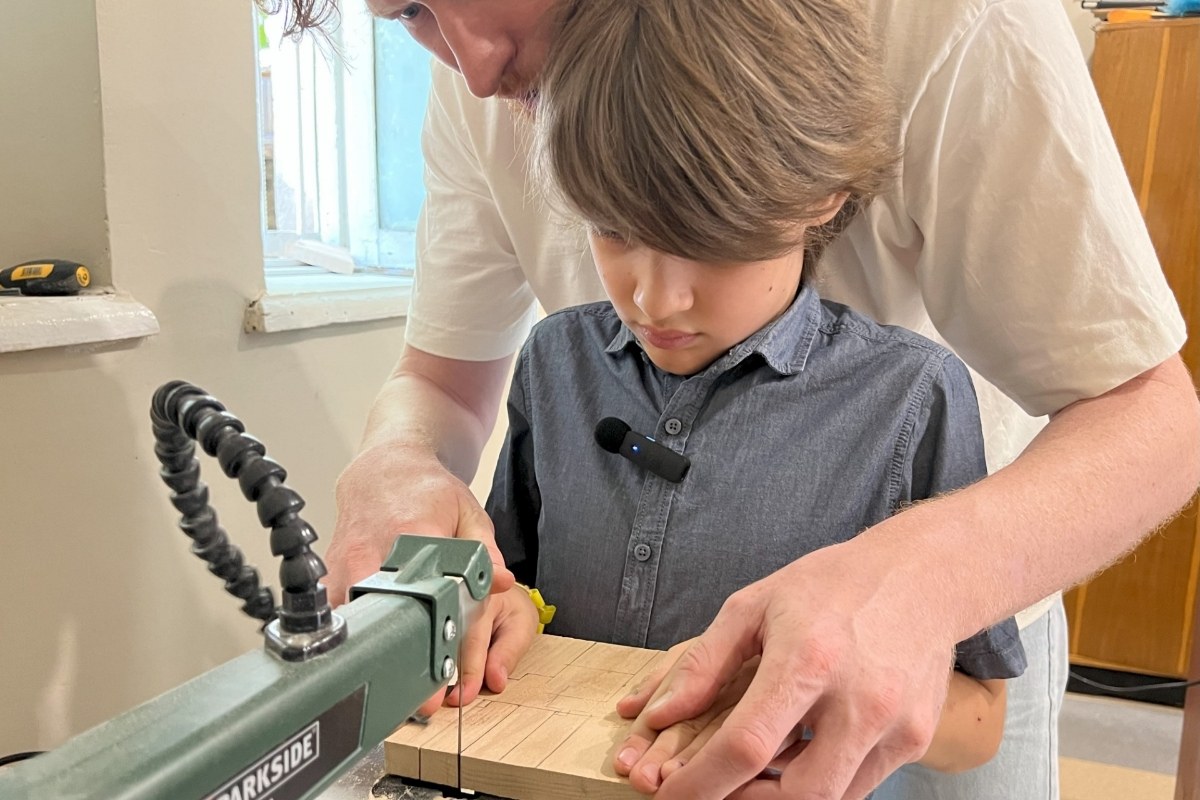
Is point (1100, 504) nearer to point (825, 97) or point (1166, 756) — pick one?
point (825, 97)

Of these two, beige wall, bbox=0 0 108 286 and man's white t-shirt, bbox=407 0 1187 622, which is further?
beige wall, bbox=0 0 108 286

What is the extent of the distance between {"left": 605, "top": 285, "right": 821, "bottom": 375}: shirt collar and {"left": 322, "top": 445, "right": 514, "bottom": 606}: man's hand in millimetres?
247

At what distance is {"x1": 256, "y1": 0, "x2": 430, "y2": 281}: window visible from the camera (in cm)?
172

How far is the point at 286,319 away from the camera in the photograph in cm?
119

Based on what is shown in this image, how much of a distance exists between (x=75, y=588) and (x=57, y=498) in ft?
0.33

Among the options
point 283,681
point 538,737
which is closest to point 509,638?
point 538,737

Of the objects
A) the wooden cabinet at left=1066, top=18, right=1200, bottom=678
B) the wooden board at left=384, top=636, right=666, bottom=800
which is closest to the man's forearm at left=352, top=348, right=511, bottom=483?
the wooden board at left=384, top=636, right=666, bottom=800

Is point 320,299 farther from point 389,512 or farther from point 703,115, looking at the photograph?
point 703,115

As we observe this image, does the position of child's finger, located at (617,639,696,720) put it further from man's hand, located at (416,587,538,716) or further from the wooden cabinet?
the wooden cabinet

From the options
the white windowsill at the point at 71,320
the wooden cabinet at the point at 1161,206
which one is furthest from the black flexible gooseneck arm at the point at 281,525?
the wooden cabinet at the point at 1161,206

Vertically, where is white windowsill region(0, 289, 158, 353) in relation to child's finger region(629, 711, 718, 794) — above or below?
above

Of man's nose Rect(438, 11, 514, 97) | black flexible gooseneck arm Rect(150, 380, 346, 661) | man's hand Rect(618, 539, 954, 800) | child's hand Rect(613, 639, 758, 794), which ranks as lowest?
child's hand Rect(613, 639, 758, 794)

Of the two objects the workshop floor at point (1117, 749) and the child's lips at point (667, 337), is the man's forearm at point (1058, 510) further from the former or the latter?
the workshop floor at point (1117, 749)

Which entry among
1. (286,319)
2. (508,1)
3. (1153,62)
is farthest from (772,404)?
(1153,62)
